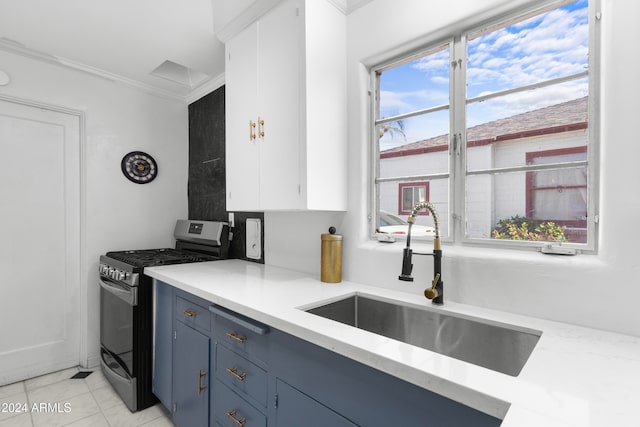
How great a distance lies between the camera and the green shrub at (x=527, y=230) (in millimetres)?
1219

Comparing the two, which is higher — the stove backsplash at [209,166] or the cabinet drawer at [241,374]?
the stove backsplash at [209,166]

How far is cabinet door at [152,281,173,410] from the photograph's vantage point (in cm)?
195

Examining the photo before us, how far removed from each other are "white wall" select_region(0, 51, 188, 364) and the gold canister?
207 cm

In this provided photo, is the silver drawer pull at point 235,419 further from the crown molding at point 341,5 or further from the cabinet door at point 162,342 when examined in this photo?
the crown molding at point 341,5

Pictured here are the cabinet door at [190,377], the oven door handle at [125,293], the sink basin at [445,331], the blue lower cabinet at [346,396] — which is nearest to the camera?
the blue lower cabinet at [346,396]

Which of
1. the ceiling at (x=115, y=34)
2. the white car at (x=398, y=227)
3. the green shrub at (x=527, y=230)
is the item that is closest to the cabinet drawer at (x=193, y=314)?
the white car at (x=398, y=227)

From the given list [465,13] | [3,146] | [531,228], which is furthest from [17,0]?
[531,228]

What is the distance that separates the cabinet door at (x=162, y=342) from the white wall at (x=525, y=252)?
1.16 m

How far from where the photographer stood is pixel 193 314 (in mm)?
1708

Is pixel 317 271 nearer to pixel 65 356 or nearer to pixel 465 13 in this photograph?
pixel 465 13

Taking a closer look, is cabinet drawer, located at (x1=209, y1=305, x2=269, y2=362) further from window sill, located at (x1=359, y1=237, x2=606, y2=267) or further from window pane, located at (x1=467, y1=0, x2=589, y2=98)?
window pane, located at (x1=467, y1=0, x2=589, y2=98)

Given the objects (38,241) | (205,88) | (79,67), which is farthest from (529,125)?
(38,241)

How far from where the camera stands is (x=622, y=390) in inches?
27.7

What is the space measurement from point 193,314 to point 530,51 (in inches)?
80.6
